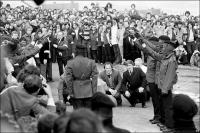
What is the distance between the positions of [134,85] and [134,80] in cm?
14

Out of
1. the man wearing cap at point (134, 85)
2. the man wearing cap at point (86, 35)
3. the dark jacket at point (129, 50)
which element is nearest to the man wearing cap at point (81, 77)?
the man wearing cap at point (134, 85)

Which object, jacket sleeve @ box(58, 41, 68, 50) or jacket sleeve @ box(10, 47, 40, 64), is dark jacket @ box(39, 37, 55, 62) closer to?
jacket sleeve @ box(58, 41, 68, 50)

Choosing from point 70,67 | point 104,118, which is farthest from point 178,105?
point 70,67

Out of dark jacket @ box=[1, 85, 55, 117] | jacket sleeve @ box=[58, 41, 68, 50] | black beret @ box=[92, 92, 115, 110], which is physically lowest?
→ jacket sleeve @ box=[58, 41, 68, 50]

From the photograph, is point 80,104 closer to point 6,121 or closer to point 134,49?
point 6,121

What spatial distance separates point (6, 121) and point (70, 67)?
4.36 m

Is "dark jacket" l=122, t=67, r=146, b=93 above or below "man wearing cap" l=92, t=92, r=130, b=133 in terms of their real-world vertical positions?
below

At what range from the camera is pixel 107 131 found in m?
5.05

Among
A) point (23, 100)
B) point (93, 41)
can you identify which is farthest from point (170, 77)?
point (93, 41)

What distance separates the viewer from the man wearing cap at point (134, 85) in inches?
496

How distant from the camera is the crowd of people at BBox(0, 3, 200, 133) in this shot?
17.4ft

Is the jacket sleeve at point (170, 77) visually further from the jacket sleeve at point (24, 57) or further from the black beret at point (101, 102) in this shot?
the black beret at point (101, 102)

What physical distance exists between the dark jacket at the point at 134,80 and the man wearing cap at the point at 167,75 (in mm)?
2651

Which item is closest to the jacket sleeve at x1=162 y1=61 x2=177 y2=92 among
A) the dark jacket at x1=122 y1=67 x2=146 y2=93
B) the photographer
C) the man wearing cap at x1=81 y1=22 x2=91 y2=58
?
the dark jacket at x1=122 y1=67 x2=146 y2=93
